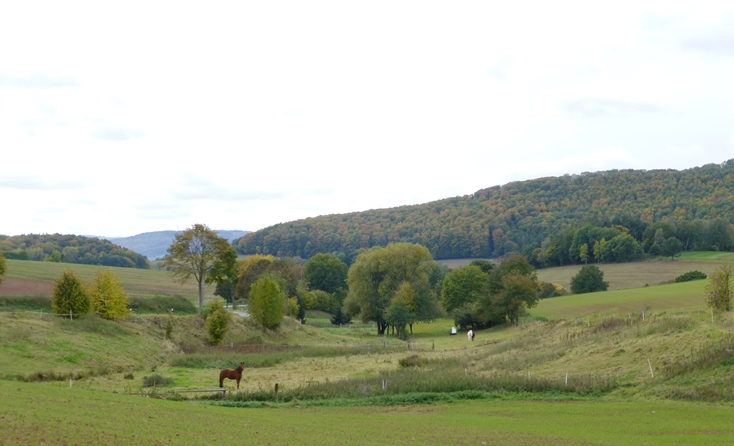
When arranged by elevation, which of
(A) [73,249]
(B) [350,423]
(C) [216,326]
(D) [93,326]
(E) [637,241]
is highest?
(A) [73,249]

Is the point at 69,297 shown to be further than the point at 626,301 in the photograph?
No

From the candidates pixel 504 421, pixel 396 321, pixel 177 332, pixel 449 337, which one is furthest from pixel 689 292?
pixel 504 421

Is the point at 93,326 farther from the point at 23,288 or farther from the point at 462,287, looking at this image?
the point at 462,287

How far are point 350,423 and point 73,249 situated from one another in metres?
144

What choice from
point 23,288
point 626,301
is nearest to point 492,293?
point 626,301

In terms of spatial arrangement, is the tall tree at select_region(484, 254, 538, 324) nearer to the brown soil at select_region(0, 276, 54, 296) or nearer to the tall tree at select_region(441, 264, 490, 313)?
the tall tree at select_region(441, 264, 490, 313)

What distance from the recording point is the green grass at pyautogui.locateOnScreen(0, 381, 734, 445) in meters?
17.1

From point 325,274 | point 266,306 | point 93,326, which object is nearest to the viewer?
point 93,326

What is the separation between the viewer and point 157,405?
2423 cm

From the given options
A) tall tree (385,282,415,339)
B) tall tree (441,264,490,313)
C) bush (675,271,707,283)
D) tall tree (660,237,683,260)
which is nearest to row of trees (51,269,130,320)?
tall tree (385,282,415,339)

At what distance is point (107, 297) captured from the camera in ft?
187

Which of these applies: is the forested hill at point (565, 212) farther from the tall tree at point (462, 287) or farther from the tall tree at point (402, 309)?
the tall tree at point (402, 309)

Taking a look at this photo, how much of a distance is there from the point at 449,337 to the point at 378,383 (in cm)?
4853

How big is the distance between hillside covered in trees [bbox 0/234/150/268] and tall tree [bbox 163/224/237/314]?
80.9 metres
